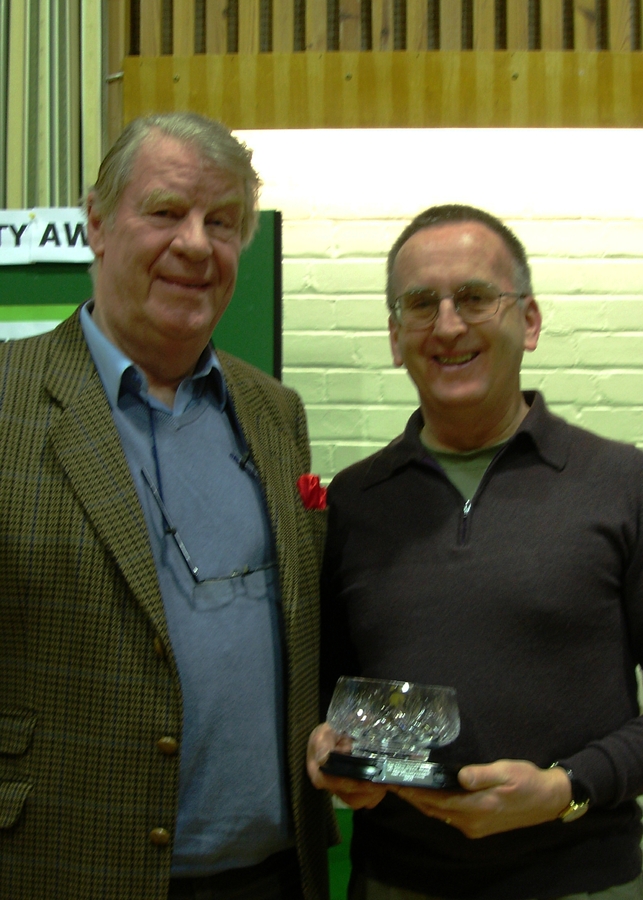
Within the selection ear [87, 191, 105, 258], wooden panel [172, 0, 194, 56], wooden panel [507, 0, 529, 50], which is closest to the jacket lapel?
ear [87, 191, 105, 258]

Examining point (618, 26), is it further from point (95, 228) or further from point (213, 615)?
point (213, 615)

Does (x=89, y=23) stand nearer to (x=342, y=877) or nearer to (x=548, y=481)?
(x=548, y=481)

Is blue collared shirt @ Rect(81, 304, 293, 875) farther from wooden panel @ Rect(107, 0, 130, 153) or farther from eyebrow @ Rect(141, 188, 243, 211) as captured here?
wooden panel @ Rect(107, 0, 130, 153)

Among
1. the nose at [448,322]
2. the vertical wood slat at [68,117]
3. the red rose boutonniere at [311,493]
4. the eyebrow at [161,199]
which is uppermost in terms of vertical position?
the vertical wood slat at [68,117]

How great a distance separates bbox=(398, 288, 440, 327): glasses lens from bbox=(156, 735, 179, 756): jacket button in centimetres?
84

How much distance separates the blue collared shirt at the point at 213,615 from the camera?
1305 mm

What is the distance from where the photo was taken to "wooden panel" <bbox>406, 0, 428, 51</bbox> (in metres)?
2.71

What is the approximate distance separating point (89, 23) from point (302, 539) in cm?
210

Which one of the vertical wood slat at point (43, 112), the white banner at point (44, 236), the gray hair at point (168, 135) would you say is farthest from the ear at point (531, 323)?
the vertical wood slat at point (43, 112)

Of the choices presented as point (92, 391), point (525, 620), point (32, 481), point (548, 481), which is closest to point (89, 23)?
point (92, 391)

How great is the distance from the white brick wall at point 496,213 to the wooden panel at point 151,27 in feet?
1.40

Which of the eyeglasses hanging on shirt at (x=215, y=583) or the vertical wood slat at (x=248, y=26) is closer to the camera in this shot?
the eyeglasses hanging on shirt at (x=215, y=583)

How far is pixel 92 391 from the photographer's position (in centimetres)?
138

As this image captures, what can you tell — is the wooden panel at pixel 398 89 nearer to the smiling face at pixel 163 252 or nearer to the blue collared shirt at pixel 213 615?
the smiling face at pixel 163 252
